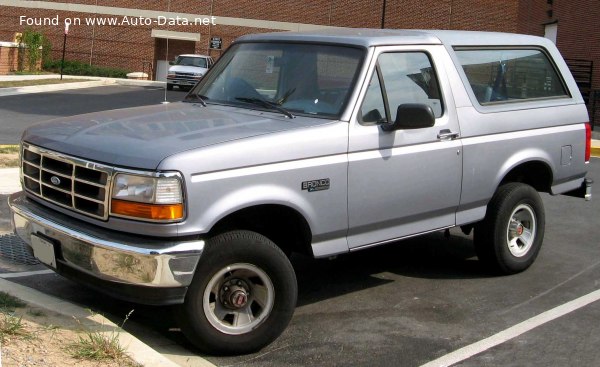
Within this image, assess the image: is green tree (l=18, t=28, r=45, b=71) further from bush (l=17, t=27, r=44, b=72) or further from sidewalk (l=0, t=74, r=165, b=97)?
sidewalk (l=0, t=74, r=165, b=97)

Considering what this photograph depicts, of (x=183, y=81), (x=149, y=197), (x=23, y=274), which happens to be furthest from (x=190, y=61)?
(x=149, y=197)

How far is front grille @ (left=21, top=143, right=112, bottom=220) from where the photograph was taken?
4734mm

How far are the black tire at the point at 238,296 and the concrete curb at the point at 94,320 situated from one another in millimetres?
315

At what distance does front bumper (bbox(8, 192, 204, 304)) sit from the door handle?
2.24m

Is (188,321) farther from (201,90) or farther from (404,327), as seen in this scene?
(201,90)

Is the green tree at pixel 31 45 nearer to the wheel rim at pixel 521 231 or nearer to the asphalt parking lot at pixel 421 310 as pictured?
the asphalt parking lot at pixel 421 310

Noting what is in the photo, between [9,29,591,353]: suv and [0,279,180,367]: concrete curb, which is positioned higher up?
[9,29,591,353]: suv

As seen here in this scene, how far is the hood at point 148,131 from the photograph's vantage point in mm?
4699

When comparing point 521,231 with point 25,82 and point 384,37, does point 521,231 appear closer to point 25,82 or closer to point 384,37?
point 384,37

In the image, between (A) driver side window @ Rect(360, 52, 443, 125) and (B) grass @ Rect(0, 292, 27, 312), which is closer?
(B) grass @ Rect(0, 292, 27, 312)

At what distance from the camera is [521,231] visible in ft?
23.1

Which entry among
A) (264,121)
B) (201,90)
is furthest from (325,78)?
(201,90)

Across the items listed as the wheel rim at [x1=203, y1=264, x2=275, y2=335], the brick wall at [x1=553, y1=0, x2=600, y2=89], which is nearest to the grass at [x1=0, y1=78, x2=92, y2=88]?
the brick wall at [x1=553, y1=0, x2=600, y2=89]

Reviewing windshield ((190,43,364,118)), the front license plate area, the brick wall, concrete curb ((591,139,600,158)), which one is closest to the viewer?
the front license plate area
